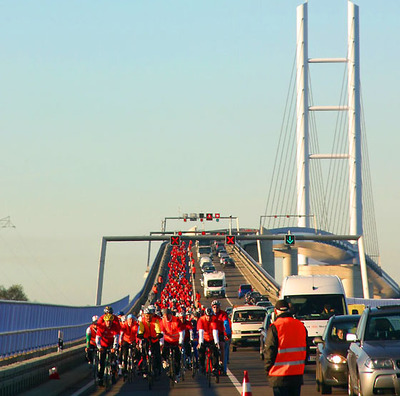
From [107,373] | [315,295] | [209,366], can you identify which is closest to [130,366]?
[107,373]

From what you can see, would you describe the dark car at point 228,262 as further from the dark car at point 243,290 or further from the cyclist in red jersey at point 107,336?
the cyclist in red jersey at point 107,336

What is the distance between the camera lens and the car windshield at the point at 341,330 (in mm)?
19859

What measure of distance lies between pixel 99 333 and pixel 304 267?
91.0 m

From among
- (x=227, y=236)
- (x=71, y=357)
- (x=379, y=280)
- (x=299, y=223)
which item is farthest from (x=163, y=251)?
(x=71, y=357)

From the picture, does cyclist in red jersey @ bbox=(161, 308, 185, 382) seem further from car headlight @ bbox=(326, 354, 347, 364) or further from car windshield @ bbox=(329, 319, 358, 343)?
car headlight @ bbox=(326, 354, 347, 364)

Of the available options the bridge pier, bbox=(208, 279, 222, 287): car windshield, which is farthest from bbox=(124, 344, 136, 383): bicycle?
the bridge pier

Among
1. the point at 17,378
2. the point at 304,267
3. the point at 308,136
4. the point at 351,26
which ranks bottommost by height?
the point at 17,378

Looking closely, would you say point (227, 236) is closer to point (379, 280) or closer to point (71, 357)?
point (71, 357)

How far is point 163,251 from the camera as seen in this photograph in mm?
155750

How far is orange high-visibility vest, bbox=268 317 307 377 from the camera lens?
11.6 m

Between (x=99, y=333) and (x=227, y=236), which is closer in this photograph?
(x=99, y=333)

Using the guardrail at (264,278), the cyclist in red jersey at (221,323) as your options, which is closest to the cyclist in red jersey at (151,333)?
the cyclist in red jersey at (221,323)

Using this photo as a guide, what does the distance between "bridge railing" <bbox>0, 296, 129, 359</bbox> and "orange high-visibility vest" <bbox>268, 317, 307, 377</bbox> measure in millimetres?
10180

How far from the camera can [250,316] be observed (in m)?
41.5
